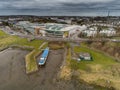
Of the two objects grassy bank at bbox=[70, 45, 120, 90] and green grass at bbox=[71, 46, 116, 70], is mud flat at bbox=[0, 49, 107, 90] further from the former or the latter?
green grass at bbox=[71, 46, 116, 70]

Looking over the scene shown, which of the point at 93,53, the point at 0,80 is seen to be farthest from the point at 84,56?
the point at 0,80

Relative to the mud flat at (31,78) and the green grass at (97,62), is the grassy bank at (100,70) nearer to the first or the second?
the green grass at (97,62)

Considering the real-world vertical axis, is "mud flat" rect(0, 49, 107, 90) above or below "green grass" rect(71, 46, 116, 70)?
below

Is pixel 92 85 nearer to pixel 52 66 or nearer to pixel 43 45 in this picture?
pixel 52 66

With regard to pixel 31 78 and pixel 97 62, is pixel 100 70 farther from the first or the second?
pixel 31 78

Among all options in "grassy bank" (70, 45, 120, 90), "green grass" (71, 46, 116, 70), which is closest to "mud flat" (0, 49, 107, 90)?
"grassy bank" (70, 45, 120, 90)

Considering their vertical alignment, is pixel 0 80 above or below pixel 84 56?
below

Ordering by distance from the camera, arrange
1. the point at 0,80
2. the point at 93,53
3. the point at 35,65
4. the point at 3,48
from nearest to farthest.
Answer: the point at 0,80
the point at 35,65
the point at 93,53
the point at 3,48
